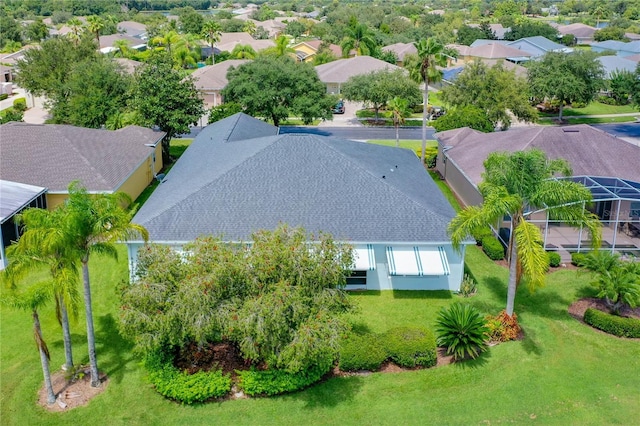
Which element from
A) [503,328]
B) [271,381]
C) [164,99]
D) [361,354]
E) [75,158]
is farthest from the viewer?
[164,99]

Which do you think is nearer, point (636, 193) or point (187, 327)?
point (187, 327)

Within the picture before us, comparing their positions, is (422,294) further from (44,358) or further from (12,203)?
(12,203)

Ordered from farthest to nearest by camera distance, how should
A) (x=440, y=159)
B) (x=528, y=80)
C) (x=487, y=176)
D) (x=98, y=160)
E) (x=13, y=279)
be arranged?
(x=528, y=80) < (x=440, y=159) < (x=98, y=160) < (x=487, y=176) < (x=13, y=279)

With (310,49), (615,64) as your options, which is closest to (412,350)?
(615,64)

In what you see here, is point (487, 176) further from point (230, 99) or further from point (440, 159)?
point (230, 99)

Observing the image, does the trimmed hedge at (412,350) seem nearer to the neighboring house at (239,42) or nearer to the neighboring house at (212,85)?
the neighboring house at (212,85)

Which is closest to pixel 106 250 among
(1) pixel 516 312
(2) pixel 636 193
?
(1) pixel 516 312
